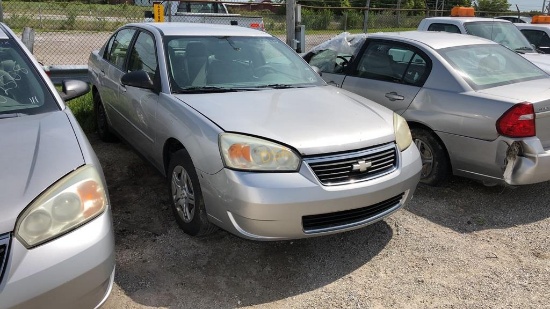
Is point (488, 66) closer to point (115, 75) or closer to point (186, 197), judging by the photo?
point (186, 197)

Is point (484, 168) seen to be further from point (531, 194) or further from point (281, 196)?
point (281, 196)

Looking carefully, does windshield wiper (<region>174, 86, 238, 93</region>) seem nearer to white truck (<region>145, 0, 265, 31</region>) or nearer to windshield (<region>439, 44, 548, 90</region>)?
windshield (<region>439, 44, 548, 90</region>)

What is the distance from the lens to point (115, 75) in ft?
16.2

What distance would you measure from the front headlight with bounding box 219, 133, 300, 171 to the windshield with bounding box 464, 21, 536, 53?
655 cm

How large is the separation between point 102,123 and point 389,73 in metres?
3.36

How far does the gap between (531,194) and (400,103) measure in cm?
147

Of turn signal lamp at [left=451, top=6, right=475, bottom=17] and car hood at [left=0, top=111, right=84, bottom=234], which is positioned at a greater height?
turn signal lamp at [left=451, top=6, right=475, bottom=17]

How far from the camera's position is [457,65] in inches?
180

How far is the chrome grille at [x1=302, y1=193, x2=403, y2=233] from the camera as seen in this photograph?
→ 9.76 ft

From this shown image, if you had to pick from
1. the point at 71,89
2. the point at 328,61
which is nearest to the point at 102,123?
the point at 71,89

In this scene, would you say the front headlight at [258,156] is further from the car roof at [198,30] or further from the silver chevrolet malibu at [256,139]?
the car roof at [198,30]

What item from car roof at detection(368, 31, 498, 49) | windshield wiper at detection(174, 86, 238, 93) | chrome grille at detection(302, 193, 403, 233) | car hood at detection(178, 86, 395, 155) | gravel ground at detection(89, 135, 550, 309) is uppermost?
car roof at detection(368, 31, 498, 49)

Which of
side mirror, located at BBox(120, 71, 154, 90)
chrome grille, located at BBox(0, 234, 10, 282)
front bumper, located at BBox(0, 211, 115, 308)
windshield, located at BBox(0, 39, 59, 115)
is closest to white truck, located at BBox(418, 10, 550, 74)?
side mirror, located at BBox(120, 71, 154, 90)

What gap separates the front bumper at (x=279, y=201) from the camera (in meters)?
2.82
